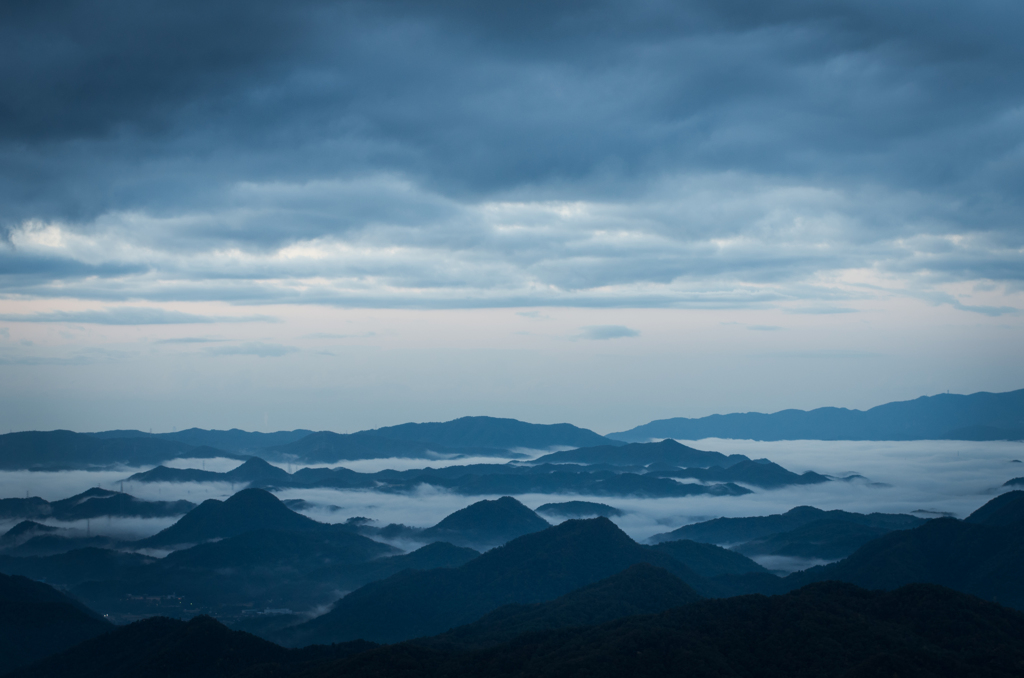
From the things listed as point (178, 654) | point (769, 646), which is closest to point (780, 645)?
point (769, 646)

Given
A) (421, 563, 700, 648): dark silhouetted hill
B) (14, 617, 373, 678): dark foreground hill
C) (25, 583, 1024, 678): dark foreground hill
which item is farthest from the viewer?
(421, 563, 700, 648): dark silhouetted hill

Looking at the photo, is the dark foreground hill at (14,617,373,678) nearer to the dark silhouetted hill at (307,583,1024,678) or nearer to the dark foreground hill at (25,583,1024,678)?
the dark foreground hill at (25,583,1024,678)

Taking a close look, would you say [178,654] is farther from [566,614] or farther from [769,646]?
[769,646]

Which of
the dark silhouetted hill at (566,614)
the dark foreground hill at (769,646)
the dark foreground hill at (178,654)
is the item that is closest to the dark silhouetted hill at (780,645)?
the dark foreground hill at (769,646)

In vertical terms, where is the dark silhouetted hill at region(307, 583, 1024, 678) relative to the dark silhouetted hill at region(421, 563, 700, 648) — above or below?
above

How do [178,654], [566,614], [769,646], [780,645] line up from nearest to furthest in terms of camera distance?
[780,645]
[769,646]
[178,654]
[566,614]

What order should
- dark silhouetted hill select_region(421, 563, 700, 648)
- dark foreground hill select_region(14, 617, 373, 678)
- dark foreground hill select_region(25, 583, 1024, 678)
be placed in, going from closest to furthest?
dark foreground hill select_region(25, 583, 1024, 678), dark foreground hill select_region(14, 617, 373, 678), dark silhouetted hill select_region(421, 563, 700, 648)

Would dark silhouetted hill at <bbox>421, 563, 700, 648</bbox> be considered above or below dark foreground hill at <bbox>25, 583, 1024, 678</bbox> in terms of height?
below

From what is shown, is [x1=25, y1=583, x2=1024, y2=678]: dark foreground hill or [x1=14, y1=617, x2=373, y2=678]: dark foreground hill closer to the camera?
[x1=25, y1=583, x2=1024, y2=678]: dark foreground hill

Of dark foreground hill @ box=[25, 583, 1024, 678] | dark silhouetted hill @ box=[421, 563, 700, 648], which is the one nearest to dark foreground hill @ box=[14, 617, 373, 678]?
dark foreground hill @ box=[25, 583, 1024, 678]

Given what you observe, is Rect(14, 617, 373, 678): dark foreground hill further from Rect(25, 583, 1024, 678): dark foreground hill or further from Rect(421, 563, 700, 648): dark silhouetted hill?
Rect(421, 563, 700, 648): dark silhouetted hill

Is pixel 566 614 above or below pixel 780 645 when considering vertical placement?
below
